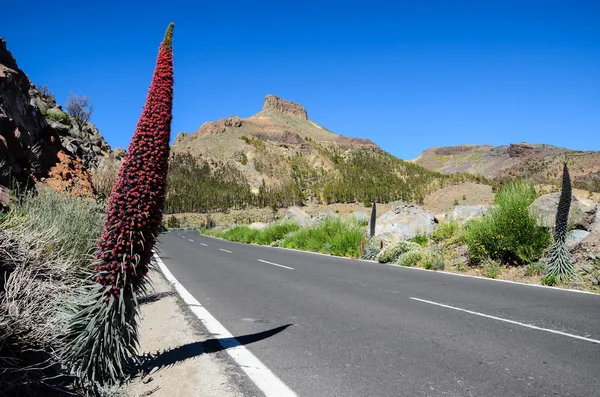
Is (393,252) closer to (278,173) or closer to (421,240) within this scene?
(421,240)

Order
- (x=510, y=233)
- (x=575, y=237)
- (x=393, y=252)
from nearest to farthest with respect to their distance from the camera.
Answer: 1. (x=575, y=237)
2. (x=510, y=233)
3. (x=393, y=252)

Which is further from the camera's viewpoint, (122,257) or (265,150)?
A: (265,150)

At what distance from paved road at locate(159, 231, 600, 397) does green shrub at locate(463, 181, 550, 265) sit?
205 centimetres

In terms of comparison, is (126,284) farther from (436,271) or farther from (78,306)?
(436,271)

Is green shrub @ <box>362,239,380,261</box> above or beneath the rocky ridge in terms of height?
beneath

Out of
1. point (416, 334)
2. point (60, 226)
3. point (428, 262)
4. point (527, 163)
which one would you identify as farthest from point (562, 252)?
point (527, 163)

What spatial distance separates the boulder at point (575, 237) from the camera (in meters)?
10.6

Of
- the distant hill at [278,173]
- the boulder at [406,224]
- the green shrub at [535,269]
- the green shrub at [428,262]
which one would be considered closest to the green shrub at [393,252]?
the green shrub at [428,262]

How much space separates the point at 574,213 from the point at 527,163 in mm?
89933

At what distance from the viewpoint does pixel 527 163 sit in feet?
297

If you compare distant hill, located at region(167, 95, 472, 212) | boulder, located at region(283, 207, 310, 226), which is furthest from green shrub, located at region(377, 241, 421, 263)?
distant hill, located at region(167, 95, 472, 212)

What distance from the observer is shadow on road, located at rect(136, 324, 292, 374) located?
3.98m

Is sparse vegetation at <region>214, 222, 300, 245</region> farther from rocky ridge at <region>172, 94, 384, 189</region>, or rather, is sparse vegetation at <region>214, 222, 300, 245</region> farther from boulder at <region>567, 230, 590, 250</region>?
rocky ridge at <region>172, 94, 384, 189</region>

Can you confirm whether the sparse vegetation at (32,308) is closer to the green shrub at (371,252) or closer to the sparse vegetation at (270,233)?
Result: the green shrub at (371,252)
